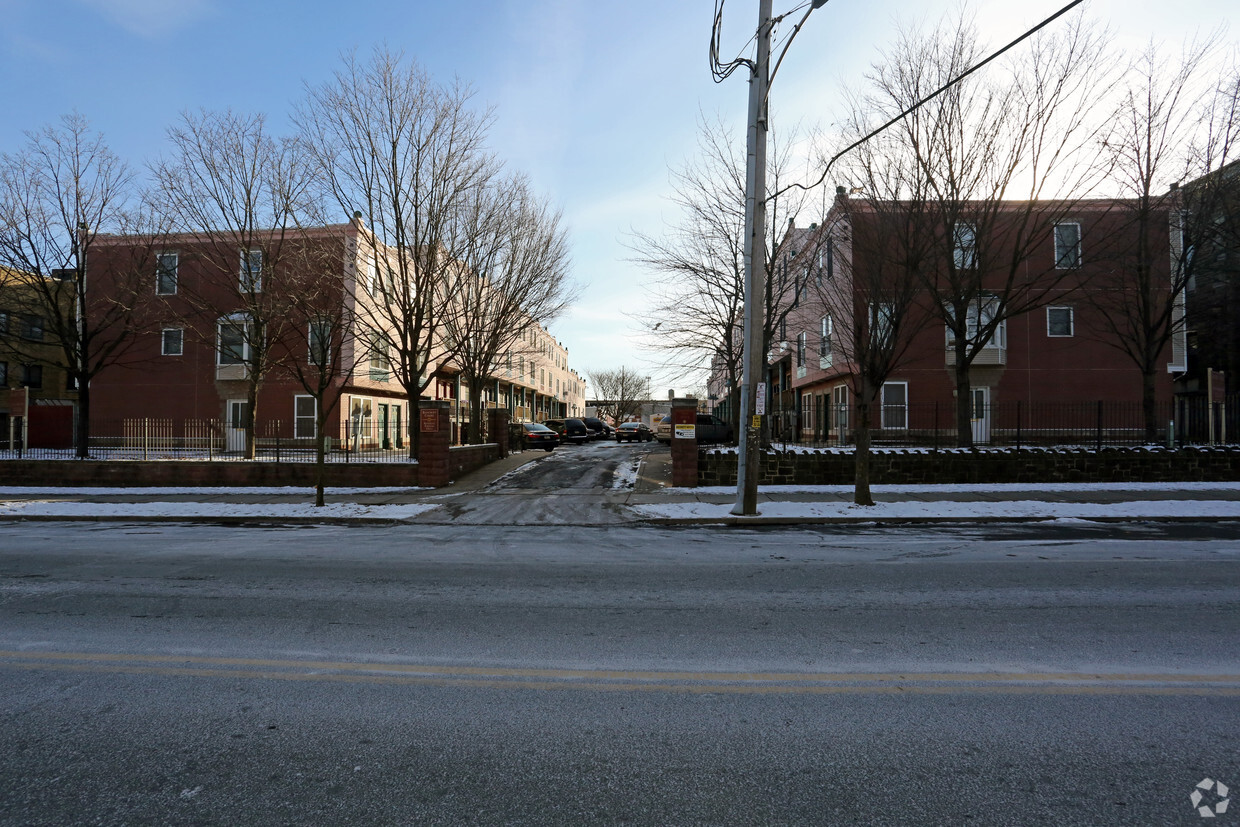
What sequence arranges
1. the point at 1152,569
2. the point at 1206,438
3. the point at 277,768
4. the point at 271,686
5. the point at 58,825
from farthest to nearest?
the point at 1206,438, the point at 1152,569, the point at 271,686, the point at 277,768, the point at 58,825

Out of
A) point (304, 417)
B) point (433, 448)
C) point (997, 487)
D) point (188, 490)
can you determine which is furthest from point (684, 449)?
point (304, 417)

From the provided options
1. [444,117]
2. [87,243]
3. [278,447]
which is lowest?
[278,447]

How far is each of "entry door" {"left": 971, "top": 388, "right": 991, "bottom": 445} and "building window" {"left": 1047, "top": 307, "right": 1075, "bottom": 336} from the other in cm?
369

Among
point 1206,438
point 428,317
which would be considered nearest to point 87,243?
point 428,317

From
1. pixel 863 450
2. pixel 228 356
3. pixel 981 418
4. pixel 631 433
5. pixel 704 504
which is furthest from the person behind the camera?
pixel 631 433

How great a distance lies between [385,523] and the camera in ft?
43.2

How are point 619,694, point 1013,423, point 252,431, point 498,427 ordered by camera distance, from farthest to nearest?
point 1013,423 → point 498,427 → point 252,431 → point 619,694

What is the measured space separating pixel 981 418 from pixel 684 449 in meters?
15.4

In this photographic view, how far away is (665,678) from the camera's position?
4383 millimetres

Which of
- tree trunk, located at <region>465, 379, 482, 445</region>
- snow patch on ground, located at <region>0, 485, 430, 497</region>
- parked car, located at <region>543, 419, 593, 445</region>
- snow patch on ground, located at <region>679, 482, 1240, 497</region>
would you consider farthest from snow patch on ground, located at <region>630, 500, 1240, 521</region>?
parked car, located at <region>543, 419, 593, 445</region>

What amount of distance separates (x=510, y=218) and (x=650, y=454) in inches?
427

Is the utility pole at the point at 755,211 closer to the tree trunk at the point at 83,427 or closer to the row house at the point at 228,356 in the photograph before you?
the row house at the point at 228,356

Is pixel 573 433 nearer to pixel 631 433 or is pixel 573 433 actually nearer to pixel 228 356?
pixel 631 433

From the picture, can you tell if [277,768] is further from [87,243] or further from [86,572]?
[87,243]
